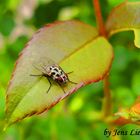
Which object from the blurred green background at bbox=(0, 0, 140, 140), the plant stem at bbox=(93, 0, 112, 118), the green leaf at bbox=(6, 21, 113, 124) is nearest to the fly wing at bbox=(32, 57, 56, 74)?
the green leaf at bbox=(6, 21, 113, 124)

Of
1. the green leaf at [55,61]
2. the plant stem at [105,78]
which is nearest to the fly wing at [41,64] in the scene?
the green leaf at [55,61]

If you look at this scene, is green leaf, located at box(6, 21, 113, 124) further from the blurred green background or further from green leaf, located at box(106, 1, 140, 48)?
the blurred green background

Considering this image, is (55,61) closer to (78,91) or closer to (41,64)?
(41,64)

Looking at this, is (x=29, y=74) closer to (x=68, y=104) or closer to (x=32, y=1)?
(x=68, y=104)

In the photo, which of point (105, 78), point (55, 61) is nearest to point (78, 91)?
point (105, 78)

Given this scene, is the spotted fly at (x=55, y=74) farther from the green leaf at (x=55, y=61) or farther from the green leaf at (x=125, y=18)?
the green leaf at (x=125, y=18)
